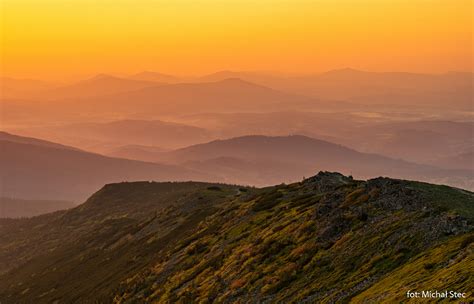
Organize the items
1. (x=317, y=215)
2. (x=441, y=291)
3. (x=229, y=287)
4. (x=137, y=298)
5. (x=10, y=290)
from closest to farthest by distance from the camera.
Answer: (x=441, y=291), (x=229, y=287), (x=317, y=215), (x=137, y=298), (x=10, y=290)

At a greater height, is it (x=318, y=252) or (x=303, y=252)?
(x=318, y=252)

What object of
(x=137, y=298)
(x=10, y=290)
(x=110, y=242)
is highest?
(x=137, y=298)

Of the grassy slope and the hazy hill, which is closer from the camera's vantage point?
the hazy hill

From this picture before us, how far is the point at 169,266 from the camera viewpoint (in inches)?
2768

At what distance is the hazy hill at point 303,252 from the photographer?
36.6 m

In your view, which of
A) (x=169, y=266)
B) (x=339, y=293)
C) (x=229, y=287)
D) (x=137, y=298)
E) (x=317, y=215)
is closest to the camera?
(x=339, y=293)

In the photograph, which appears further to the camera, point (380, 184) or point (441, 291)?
point (380, 184)

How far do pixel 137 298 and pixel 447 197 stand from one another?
129ft

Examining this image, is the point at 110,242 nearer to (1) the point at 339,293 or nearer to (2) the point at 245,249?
(2) the point at 245,249

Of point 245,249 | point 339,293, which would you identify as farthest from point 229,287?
point 339,293

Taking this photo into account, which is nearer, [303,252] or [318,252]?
[318,252]

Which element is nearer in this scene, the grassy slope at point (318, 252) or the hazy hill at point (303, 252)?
the hazy hill at point (303, 252)

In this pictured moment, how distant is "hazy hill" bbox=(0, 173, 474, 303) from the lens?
120 feet

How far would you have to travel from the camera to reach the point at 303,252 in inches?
1912
